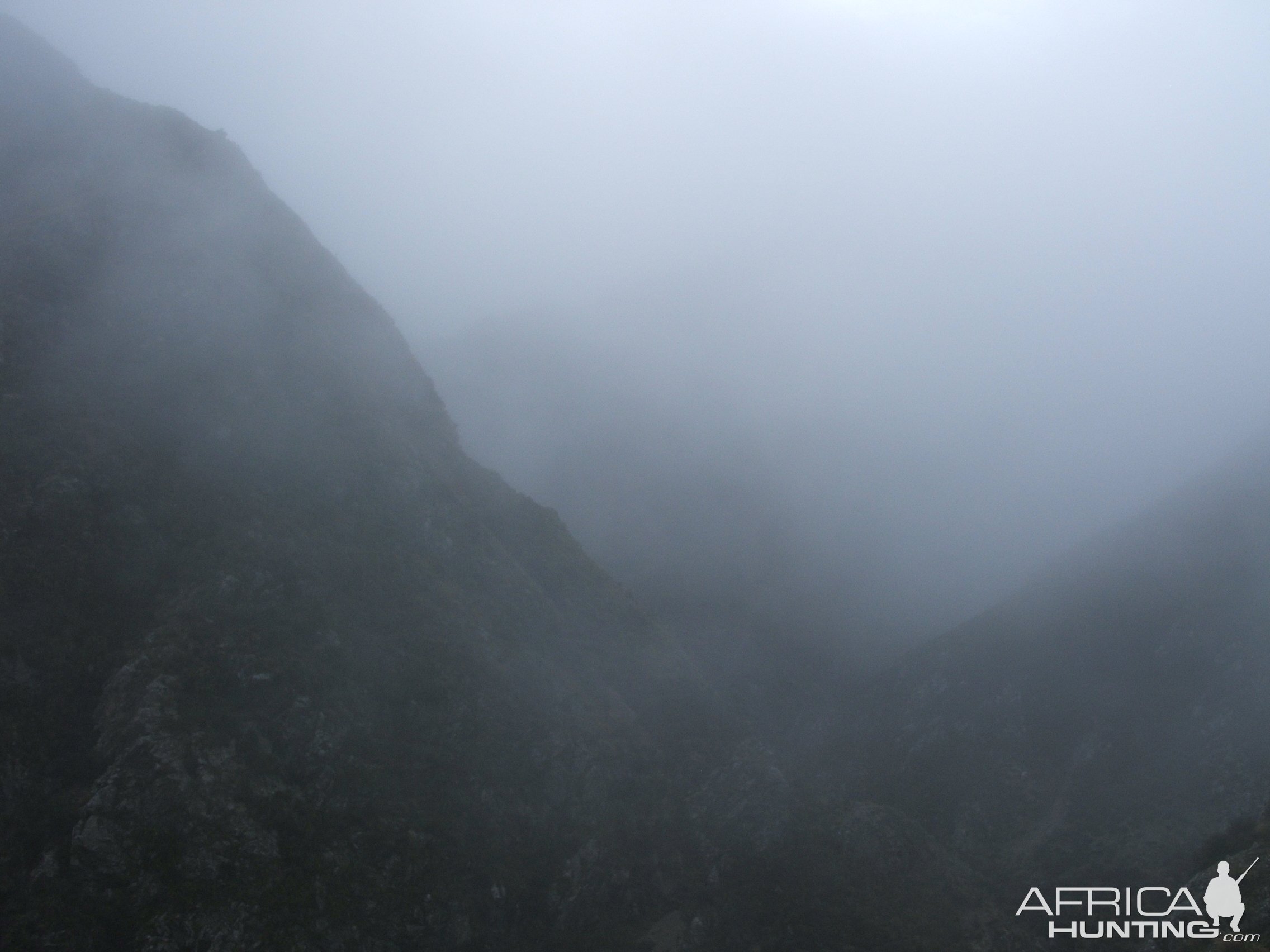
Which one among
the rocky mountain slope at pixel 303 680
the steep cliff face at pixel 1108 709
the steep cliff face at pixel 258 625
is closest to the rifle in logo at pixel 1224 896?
the steep cliff face at pixel 1108 709

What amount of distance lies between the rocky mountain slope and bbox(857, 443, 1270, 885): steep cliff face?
9375 millimetres

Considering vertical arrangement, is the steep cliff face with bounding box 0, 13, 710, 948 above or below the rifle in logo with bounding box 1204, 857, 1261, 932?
below

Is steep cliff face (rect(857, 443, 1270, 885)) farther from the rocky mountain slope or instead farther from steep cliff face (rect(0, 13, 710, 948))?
steep cliff face (rect(0, 13, 710, 948))

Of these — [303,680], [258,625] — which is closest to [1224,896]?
[303,680]

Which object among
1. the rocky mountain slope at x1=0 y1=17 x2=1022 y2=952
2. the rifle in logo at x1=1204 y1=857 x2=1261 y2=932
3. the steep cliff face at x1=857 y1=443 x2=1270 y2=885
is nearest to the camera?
the rifle in logo at x1=1204 y1=857 x2=1261 y2=932

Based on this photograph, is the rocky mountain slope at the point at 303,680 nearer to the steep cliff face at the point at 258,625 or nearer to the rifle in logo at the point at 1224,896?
the steep cliff face at the point at 258,625

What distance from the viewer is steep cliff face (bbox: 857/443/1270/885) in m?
64.1

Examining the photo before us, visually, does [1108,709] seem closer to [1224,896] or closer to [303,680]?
[1224,896]

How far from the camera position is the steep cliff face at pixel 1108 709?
64125mm

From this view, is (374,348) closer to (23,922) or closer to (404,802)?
(404,802)

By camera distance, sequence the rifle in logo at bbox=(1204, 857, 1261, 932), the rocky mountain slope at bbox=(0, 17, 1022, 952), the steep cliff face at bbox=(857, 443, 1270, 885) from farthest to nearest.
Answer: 1. the steep cliff face at bbox=(857, 443, 1270, 885)
2. the rocky mountain slope at bbox=(0, 17, 1022, 952)
3. the rifle in logo at bbox=(1204, 857, 1261, 932)

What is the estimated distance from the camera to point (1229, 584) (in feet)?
263

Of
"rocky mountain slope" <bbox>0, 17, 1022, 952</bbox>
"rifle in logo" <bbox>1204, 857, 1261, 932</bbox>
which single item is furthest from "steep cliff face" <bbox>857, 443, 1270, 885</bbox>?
"rifle in logo" <bbox>1204, 857, 1261, 932</bbox>

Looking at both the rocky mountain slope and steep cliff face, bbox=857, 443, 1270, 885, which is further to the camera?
steep cliff face, bbox=857, 443, 1270, 885
